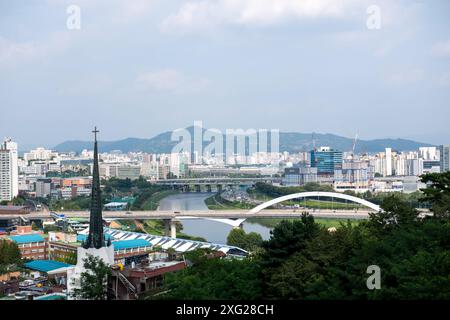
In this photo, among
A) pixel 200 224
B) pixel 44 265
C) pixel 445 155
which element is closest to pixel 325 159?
pixel 445 155

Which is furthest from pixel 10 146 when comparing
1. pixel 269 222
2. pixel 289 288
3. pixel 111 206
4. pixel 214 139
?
pixel 289 288

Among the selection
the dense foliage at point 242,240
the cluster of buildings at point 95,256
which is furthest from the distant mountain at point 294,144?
the cluster of buildings at point 95,256

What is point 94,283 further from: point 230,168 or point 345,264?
point 230,168

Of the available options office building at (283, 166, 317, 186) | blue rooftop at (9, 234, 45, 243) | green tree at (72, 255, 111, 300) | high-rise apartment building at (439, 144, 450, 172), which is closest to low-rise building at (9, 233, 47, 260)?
blue rooftop at (9, 234, 45, 243)

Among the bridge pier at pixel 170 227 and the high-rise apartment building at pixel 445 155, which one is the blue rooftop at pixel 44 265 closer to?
the bridge pier at pixel 170 227

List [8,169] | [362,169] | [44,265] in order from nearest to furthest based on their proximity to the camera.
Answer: [44,265] < [8,169] < [362,169]
